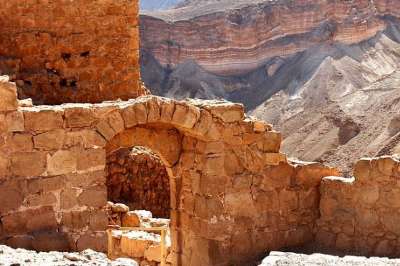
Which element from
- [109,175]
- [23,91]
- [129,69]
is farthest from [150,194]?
[23,91]

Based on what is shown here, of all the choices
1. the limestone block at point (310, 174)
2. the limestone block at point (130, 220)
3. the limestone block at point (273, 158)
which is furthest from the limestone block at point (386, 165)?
the limestone block at point (130, 220)

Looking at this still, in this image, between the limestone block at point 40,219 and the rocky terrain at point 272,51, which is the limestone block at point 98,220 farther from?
the rocky terrain at point 272,51

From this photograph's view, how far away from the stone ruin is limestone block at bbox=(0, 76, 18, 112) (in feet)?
0.04

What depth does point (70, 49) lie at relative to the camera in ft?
29.5

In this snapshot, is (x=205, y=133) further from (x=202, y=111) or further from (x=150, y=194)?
(x=150, y=194)

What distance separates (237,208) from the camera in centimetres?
781

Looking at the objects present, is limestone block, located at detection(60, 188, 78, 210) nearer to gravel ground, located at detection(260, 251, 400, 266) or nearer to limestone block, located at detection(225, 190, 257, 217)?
limestone block, located at detection(225, 190, 257, 217)

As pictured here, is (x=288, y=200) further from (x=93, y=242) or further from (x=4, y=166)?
(x=4, y=166)

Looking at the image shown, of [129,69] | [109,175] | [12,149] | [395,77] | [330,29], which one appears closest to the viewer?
[12,149]

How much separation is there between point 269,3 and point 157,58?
9351mm

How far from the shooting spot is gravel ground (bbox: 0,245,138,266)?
182 inches

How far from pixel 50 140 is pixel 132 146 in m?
1.92

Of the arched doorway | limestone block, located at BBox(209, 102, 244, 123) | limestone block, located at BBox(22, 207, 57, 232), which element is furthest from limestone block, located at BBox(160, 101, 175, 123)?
limestone block, located at BBox(22, 207, 57, 232)

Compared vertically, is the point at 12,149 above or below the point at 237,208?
above
